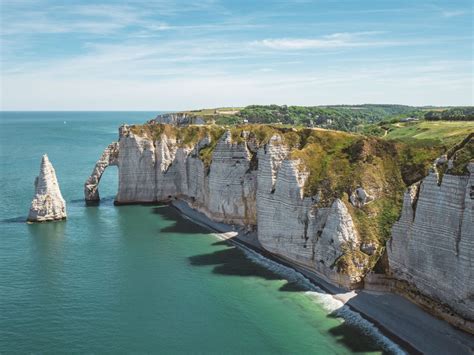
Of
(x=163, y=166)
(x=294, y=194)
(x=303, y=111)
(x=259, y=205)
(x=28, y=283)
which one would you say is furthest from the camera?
(x=303, y=111)

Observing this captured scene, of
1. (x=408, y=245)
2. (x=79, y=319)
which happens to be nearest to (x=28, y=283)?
(x=79, y=319)

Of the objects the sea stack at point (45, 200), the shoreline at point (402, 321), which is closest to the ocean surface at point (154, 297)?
the shoreline at point (402, 321)

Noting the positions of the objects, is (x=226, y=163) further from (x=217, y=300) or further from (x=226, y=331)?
(x=226, y=331)

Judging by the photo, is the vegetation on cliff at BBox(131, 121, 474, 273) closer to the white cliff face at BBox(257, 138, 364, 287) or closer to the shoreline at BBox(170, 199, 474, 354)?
the white cliff face at BBox(257, 138, 364, 287)

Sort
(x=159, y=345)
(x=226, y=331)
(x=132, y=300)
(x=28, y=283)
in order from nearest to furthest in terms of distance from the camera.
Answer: (x=159, y=345) → (x=226, y=331) → (x=132, y=300) → (x=28, y=283)

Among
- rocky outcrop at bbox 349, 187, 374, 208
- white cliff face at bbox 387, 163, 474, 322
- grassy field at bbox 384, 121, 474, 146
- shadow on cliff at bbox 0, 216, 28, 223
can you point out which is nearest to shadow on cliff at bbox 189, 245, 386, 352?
A: white cliff face at bbox 387, 163, 474, 322

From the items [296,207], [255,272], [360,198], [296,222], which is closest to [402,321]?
[360,198]
